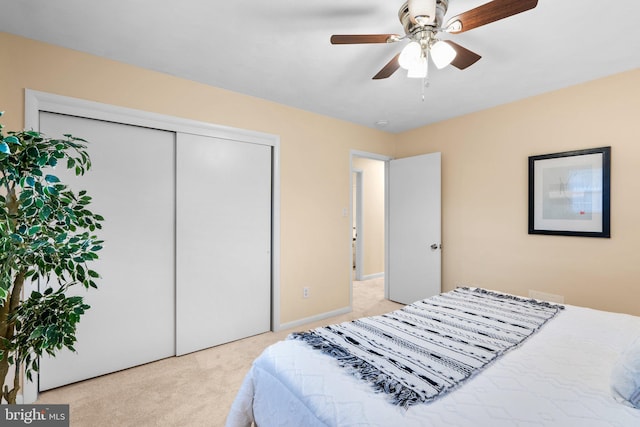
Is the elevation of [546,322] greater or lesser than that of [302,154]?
lesser

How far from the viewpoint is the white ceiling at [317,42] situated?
172 cm

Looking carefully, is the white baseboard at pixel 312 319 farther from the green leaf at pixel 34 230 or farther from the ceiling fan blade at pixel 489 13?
the ceiling fan blade at pixel 489 13

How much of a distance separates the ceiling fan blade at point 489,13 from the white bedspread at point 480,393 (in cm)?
153

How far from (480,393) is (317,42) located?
215 centimetres

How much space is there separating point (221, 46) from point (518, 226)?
319 cm

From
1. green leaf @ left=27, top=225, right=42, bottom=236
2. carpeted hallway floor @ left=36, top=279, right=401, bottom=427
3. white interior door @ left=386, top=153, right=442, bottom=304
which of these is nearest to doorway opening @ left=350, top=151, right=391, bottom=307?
white interior door @ left=386, top=153, right=442, bottom=304

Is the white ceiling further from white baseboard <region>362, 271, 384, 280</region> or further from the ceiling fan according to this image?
white baseboard <region>362, 271, 384, 280</region>

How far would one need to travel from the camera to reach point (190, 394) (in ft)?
6.83

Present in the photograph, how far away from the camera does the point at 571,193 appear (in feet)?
8.94

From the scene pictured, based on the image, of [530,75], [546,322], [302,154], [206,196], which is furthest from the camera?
[302,154]

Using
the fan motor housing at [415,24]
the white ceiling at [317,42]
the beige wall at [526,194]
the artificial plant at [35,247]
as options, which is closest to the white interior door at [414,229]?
the beige wall at [526,194]

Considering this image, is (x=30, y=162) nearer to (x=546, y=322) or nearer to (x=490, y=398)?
(x=490, y=398)

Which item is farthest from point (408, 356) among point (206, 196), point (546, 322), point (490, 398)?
point (206, 196)

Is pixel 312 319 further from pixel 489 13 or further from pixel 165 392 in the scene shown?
pixel 489 13
